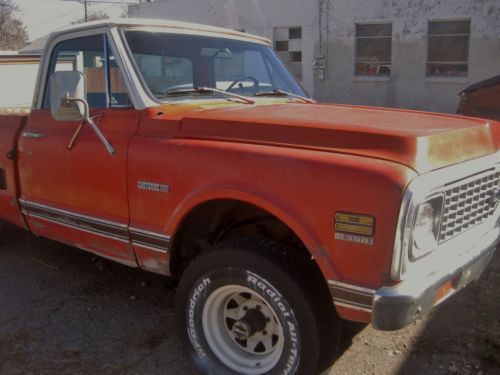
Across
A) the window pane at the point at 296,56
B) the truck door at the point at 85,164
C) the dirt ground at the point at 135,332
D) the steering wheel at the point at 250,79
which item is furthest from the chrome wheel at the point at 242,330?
the window pane at the point at 296,56

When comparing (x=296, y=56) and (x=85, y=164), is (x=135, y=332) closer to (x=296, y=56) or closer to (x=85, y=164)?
(x=85, y=164)

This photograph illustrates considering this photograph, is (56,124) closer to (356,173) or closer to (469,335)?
(356,173)

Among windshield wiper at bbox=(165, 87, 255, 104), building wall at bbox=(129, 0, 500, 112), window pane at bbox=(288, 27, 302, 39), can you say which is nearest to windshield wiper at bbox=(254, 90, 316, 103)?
windshield wiper at bbox=(165, 87, 255, 104)

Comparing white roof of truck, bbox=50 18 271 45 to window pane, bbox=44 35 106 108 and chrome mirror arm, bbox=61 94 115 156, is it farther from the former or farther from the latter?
chrome mirror arm, bbox=61 94 115 156

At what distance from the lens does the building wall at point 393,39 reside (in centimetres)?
1438

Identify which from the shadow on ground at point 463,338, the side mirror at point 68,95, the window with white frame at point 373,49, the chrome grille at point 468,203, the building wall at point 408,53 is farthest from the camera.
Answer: the window with white frame at point 373,49

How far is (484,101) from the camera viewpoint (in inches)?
265

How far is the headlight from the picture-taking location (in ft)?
7.78

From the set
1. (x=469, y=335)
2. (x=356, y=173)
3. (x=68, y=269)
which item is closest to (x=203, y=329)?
(x=356, y=173)

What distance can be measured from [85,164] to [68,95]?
1.47 ft

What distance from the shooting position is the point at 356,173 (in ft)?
7.73

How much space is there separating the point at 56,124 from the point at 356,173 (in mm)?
2306

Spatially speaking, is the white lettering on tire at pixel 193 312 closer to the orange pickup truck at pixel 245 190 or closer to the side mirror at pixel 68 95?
the orange pickup truck at pixel 245 190

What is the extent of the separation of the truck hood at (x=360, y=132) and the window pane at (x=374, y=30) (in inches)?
525
